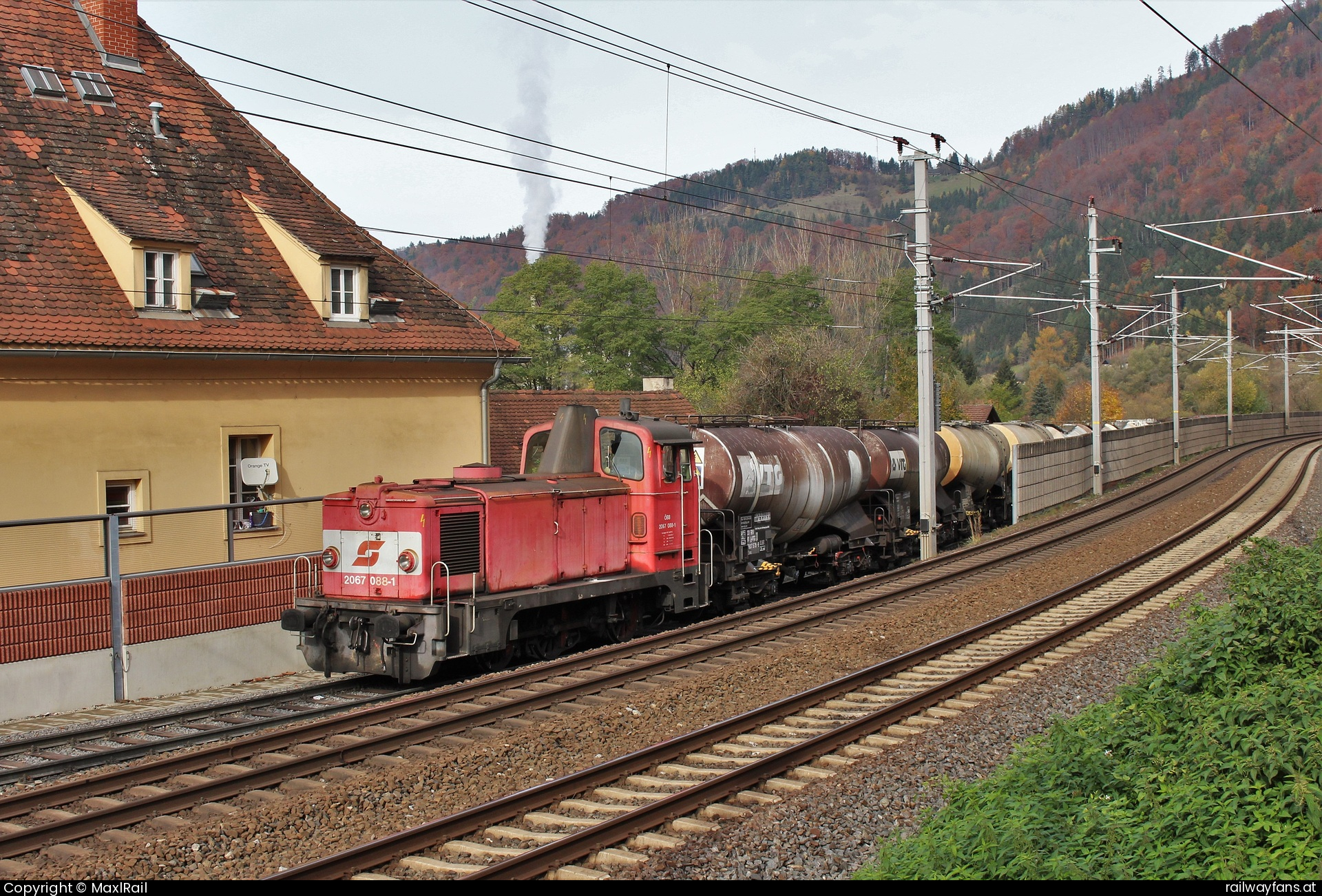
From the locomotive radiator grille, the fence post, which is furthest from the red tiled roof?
the locomotive radiator grille

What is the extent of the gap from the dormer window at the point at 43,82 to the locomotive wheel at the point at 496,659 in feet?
44.8

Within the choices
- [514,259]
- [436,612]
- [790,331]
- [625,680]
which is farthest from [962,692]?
Result: [514,259]

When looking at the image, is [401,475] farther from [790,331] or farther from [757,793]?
[790,331]

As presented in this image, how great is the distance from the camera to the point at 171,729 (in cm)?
1098

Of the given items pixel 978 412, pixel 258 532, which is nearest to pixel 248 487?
pixel 258 532

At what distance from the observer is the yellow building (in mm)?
15523

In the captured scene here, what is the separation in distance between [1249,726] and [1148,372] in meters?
97.7

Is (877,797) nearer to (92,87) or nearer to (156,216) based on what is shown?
(156,216)

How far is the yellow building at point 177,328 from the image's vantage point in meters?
15.5

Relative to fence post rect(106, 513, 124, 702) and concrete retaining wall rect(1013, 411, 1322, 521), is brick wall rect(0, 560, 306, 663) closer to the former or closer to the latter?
fence post rect(106, 513, 124, 702)

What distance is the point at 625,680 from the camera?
39.4ft

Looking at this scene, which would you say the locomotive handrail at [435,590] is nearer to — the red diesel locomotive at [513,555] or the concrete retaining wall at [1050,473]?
the red diesel locomotive at [513,555]

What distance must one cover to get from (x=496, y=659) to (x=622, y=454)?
3.49 m

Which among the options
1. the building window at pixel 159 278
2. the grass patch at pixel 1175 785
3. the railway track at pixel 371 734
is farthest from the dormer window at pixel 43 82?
the grass patch at pixel 1175 785
